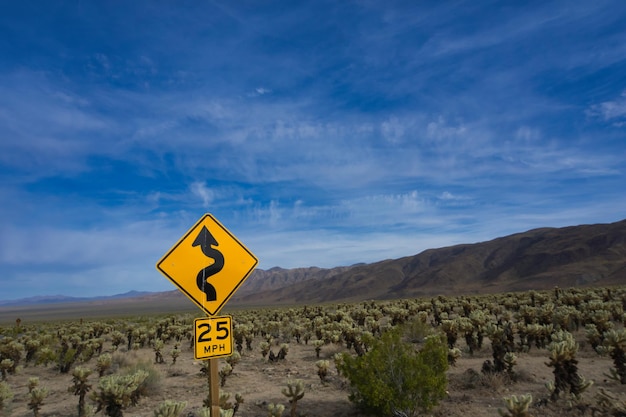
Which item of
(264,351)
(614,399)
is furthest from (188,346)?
(614,399)

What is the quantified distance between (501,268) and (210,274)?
102 m

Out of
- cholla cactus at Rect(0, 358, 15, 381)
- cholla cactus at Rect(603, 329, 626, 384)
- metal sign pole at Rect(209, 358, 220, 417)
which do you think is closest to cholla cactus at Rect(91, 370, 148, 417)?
metal sign pole at Rect(209, 358, 220, 417)

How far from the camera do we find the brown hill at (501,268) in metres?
75.4

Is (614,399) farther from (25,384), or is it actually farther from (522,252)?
(522,252)

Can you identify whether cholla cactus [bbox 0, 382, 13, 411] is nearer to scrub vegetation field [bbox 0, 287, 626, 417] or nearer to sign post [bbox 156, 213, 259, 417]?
scrub vegetation field [bbox 0, 287, 626, 417]

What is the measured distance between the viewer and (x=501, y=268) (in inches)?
3718

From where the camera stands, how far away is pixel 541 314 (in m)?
16.5

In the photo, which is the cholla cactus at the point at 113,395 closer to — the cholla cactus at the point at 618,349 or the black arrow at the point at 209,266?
the black arrow at the point at 209,266

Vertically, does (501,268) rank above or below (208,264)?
below

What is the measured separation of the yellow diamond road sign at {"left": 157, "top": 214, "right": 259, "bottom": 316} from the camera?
4949mm

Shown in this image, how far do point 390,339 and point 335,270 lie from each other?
19138 cm

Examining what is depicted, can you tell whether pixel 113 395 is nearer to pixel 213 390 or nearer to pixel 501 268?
pixel 213 390

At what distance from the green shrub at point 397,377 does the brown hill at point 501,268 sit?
232 feet

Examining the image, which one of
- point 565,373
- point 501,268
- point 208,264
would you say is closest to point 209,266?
point 208,264
